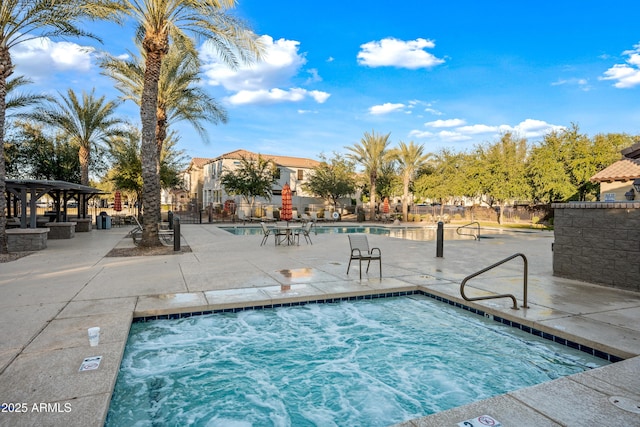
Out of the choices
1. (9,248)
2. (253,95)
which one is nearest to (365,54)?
(253,95)

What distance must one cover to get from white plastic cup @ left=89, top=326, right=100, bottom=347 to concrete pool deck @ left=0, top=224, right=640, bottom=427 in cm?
7

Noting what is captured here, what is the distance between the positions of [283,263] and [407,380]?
6.07 m

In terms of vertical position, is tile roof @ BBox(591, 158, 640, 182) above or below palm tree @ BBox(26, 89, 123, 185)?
below

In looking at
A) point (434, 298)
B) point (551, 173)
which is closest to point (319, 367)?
point (434, 298)

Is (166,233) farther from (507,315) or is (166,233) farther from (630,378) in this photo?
(630,378)

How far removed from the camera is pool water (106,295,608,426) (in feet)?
11.9

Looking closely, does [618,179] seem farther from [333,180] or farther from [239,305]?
[239,305]

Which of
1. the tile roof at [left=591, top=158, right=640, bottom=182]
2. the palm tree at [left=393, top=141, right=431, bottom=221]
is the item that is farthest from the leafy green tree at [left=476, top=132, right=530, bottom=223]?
the tile roof at [left=591, top=158, right=640, bottom=182]

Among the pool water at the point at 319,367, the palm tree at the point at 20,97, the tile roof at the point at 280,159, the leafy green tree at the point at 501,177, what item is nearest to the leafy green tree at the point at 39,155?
the palm tree at the point at 20,97

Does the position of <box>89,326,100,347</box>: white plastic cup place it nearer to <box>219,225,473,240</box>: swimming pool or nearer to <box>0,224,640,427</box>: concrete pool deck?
<box>0,224,640,427</box>: concrete pool deck

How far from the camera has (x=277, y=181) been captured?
43.1m

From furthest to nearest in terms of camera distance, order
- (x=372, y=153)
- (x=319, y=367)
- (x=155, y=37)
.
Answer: (x=372, y=153) < (x=155, y=37) < (x=319, y=367)

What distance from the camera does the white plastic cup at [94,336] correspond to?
164 inches

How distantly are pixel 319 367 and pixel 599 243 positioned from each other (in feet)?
22.0
